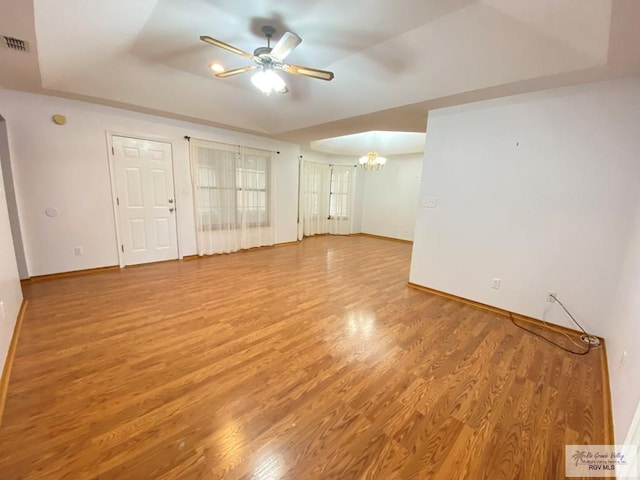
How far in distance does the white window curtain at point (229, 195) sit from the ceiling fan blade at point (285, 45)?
3.05m

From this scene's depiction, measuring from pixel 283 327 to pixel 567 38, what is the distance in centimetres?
327

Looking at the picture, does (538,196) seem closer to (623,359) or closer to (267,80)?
(623,359)

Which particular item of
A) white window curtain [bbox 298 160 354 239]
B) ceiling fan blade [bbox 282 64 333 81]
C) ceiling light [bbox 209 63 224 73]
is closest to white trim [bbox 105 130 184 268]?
ceiling light [bbox 209 63 224 73]

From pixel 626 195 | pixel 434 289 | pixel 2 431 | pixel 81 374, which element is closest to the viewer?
pixel 2 431

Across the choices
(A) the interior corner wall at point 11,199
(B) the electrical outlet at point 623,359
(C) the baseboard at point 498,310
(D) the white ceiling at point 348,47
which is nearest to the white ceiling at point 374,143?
(D) the white ceiling at point 348,47

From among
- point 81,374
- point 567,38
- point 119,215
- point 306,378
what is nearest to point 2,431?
point 81,374

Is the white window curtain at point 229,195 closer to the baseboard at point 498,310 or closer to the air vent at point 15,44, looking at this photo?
the air vent at point 15,44

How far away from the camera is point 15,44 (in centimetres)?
221

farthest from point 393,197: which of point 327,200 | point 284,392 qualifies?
point 284,392

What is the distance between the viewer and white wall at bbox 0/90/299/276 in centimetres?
331

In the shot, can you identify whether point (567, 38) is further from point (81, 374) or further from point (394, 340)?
point (81, 374)

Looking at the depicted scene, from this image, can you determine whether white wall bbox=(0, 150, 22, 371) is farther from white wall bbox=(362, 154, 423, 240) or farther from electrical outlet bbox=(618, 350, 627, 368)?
white wall bbox=(362, 154, 423, 240)

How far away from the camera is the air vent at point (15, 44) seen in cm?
214

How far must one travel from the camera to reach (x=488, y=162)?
3.00m
